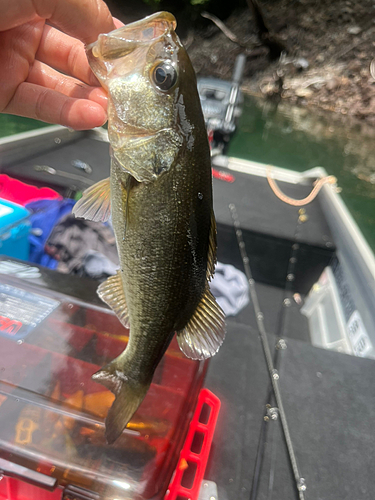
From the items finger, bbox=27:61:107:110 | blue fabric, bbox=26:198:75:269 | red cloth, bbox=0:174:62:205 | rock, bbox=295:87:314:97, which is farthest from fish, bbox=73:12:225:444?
rock, bbox=295:87:314:97

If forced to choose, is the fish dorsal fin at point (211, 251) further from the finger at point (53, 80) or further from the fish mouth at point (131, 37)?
the finger at point (53, 80)

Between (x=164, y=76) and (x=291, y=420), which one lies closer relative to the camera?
(x=164, y=76)

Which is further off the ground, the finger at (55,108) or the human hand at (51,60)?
the human hand at (51,60)

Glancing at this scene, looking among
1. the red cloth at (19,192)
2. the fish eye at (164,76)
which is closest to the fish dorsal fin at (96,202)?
the fish eye at (164,76)

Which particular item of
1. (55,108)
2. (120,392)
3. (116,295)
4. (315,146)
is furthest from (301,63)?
(120,392)

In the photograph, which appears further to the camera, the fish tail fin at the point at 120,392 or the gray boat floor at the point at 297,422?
the gray boat floor at the point at 297,422

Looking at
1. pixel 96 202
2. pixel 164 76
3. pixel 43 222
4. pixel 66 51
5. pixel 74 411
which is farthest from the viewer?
pixel 43 222

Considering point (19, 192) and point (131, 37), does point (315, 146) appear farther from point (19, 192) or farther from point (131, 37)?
point (131, 37)
